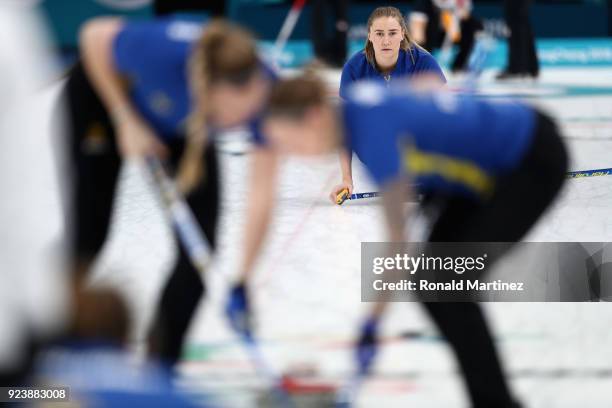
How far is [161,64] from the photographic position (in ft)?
7.75

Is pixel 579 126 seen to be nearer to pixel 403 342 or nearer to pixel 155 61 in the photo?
pixel 403 342

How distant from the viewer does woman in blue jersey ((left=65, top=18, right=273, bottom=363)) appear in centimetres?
222

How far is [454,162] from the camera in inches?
89.7

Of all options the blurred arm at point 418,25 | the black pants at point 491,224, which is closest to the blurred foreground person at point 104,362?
the black pants at point 491,224

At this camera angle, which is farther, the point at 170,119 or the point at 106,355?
the point at 170,119

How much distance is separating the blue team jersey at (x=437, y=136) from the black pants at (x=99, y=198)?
1.61ft

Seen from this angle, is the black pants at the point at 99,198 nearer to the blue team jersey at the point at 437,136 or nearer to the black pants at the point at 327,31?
the blue team jersey at the point at 437,136

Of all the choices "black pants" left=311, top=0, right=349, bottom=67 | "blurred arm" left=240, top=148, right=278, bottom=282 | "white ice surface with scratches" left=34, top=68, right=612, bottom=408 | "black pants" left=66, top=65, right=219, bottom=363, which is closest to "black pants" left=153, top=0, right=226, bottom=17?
"black pants" left=311, top=0, right=349, bottom=67

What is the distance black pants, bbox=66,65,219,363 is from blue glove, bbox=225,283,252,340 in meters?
0.08

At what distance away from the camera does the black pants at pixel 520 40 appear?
359 inches

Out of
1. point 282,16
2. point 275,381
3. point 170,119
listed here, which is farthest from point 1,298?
point 282,16

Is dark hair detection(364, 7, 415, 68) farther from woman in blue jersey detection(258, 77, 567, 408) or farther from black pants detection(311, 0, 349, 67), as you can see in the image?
black pants detection(311, 0, 349, 67)

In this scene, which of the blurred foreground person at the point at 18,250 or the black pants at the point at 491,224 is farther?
the black pants at the point at 491,224

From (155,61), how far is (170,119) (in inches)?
5.3
